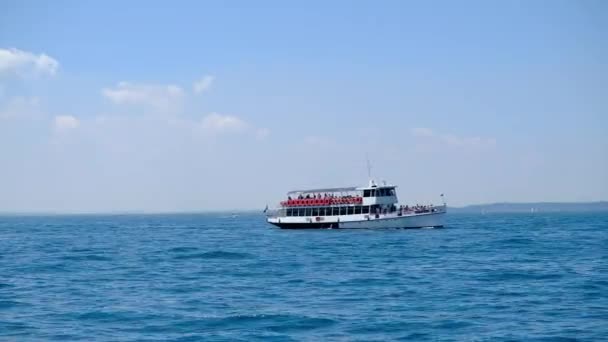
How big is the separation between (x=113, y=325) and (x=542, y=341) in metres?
17.2

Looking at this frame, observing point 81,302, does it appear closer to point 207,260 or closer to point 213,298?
point 213,298

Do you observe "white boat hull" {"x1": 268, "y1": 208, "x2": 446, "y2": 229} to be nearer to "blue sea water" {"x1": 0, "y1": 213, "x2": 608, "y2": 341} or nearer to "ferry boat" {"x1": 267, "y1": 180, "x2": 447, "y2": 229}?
"ferry boat" {"x1": 267, "y1": 180, "x2": 447, "y2": 229}

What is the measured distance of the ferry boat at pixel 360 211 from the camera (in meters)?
106

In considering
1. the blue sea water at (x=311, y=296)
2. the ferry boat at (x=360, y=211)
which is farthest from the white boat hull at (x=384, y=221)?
the blue sea water at (x=311, y=296)

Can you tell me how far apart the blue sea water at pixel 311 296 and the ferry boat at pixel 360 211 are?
40601 millimetres

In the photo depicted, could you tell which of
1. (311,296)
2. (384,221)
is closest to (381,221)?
(384,221)

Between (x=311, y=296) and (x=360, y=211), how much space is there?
241 feet

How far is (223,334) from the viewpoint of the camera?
2725cm

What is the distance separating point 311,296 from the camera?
3666cm

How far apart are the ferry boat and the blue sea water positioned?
1598 inches

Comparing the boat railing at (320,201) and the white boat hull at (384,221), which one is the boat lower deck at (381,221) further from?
the boat railing at (320,201)

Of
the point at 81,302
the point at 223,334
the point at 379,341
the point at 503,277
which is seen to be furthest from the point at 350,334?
the point at 503,277

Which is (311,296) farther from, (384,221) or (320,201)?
(320,201)

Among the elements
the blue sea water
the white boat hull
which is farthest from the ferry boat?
the blue sea water
